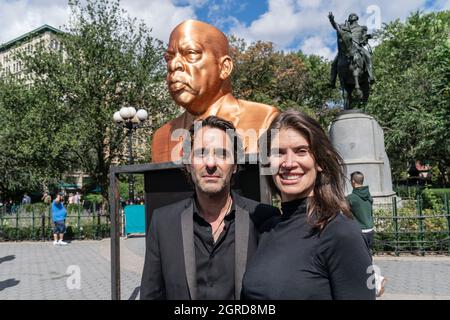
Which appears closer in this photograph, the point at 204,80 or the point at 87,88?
the point at 204,80

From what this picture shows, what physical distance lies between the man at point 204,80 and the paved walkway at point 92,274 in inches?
165

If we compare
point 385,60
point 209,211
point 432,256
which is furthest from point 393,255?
point 385,60

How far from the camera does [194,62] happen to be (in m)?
3.99

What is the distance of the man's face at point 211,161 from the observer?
2154mm

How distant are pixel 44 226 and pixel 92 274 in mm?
8133

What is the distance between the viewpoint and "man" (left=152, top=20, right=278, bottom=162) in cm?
397

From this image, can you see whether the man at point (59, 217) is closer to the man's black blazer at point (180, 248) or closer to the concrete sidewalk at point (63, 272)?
the concrete sidewalk at point (63, 272)

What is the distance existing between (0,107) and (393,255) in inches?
812

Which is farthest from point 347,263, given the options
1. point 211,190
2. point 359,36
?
point 359,36

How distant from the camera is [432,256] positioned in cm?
970

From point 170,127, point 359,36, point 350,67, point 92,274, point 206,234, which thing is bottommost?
point 92,274

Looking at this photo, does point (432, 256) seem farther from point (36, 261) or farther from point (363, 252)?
point (36, 261)

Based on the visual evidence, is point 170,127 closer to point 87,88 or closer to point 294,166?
point 294,166

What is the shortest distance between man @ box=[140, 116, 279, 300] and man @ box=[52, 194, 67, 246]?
1317cm
